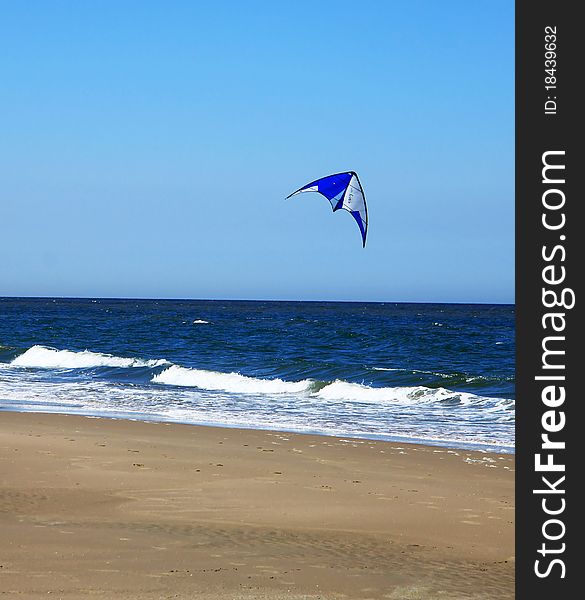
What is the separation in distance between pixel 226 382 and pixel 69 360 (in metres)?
8.62

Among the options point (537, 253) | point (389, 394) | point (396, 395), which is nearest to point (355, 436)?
point (396, 395)

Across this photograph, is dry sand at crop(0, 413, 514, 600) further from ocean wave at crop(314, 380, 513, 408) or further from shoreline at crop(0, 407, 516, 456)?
ocean wave at crop(314, 380, 513, 408)

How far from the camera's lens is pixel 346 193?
1448 centimetres

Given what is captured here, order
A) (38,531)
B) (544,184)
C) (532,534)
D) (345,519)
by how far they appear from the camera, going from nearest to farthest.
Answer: (544,184)
(532,534)
(38,531)
(345,519)

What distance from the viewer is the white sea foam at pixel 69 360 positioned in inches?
1044

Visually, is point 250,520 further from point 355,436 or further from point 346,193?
point 346,193

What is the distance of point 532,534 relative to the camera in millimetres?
2963

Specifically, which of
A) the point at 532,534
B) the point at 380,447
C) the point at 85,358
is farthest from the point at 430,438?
the point at 85,358

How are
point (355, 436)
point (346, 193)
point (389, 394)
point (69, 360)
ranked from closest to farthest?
point (355, 436) < point (346, 193) < point (389, 394) < point (69, 360)

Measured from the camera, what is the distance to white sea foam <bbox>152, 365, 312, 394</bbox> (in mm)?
19844

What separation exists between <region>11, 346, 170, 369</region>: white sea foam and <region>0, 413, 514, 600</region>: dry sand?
16.5 metres

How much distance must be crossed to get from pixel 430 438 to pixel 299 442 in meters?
1.90

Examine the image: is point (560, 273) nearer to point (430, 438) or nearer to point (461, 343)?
point (430, 438)

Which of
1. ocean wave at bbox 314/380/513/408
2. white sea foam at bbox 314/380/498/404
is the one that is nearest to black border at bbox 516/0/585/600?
ocean wave at bbox 314/380/513/408
